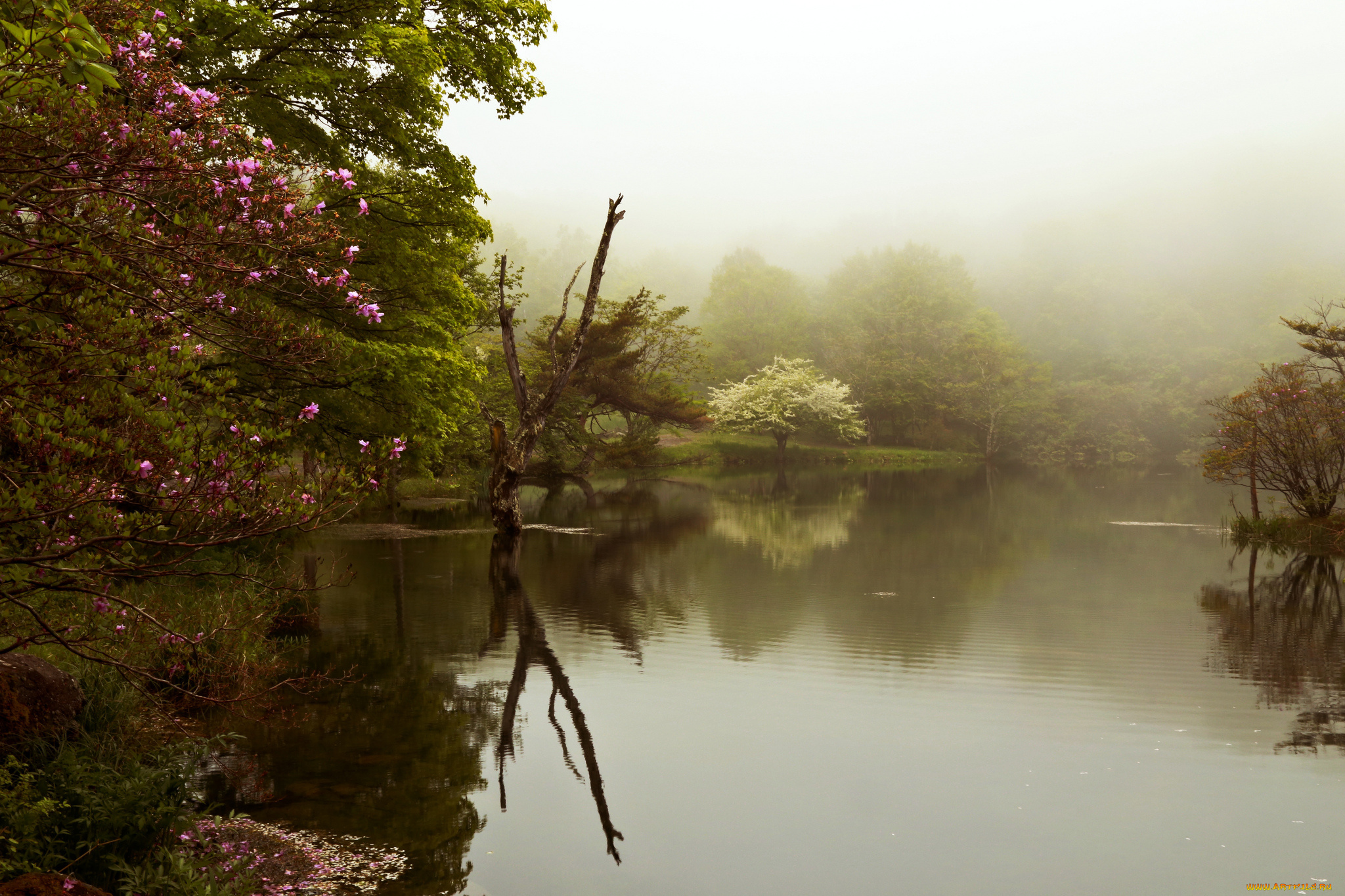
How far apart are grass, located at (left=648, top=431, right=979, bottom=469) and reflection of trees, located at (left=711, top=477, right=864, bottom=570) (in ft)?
62.4

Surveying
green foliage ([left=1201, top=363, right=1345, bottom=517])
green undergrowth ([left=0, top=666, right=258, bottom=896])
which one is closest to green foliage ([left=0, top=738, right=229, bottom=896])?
green undergrowth ([left=0, top=666, right=258, bottom=896])

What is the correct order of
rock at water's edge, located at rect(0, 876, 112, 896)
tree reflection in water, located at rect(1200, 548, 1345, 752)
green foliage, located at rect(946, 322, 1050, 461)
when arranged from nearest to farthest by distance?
1. rock at water's edge, located at rect(0, 876, 112, 896)
2. tree reflection in water, located at rect(1200, 548, 1345, 752)
3. green foliage, located at rect(946, 322, 1050, 461)

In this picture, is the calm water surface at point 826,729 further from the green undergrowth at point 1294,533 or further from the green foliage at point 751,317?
the green foliage at point 751,317

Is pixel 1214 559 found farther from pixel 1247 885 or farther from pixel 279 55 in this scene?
pixel 279 55

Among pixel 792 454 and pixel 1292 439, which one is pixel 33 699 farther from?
pixel 792 454

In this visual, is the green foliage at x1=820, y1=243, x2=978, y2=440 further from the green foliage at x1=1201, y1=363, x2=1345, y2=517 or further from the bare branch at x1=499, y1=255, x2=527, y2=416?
the bare branch at x1=499, y1=255, x2=527, y2=416

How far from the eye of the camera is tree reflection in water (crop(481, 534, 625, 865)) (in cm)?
680

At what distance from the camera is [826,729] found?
8195 millimetres

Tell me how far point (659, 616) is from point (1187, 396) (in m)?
66.4

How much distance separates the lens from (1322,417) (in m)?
19.1

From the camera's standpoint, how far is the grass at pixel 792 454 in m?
56.1

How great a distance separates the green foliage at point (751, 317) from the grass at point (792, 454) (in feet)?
37.4

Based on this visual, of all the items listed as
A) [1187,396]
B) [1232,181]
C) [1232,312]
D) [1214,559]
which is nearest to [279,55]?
[1214,559]

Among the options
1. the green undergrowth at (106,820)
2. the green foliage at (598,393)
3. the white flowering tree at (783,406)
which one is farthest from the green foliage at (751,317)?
the green undergrowth at (106,820)
